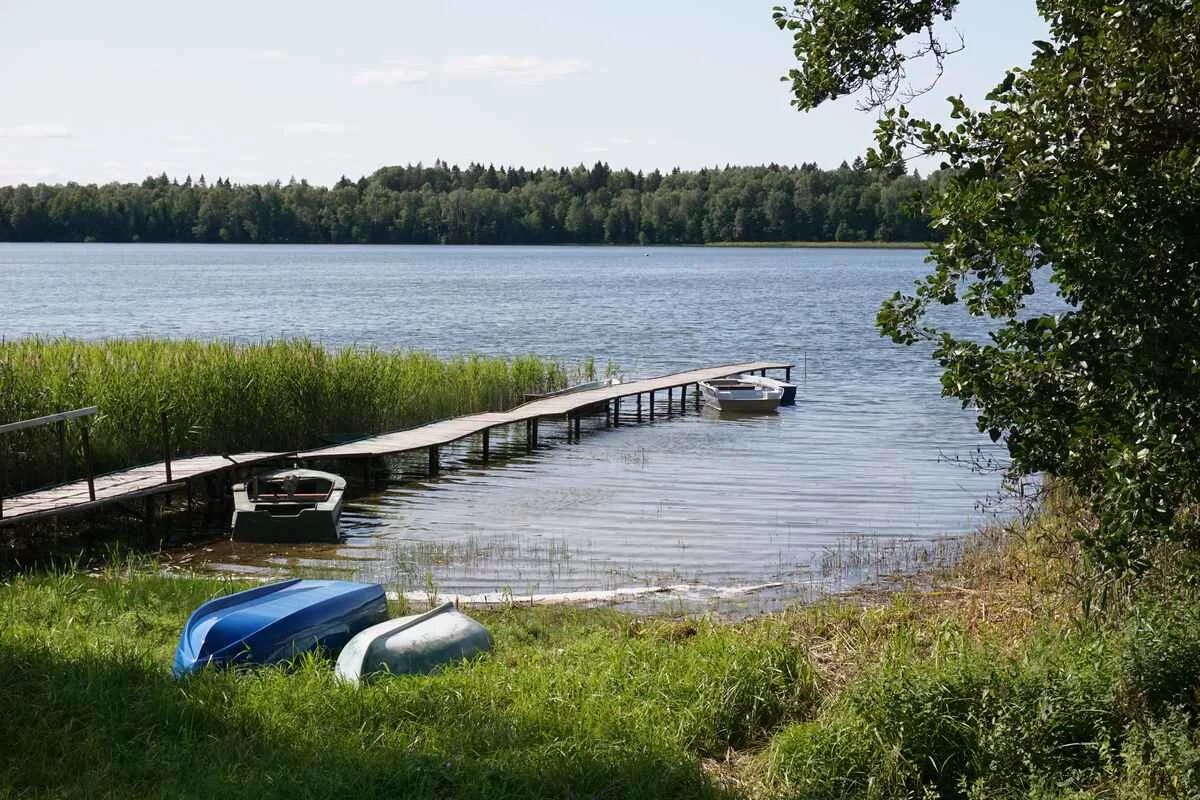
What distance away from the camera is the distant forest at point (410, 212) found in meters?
164

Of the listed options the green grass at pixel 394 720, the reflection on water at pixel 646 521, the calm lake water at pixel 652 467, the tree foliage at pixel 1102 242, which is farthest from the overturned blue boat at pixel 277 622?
the tree foliage at pixel 1102 242

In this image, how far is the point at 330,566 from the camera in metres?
14.0

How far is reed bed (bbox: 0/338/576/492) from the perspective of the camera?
16656 mm

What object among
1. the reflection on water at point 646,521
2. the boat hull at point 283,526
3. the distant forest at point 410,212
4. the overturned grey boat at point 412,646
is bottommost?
the reflection on water at point 646,521

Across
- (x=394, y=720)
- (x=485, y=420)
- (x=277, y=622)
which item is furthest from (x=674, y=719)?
(x=485, y=420)

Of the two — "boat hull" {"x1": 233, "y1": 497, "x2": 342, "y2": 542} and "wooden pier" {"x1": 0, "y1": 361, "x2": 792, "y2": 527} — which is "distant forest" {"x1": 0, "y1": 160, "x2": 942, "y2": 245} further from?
"boat hull" {"x1": 233, "y1": 497, "x2": 342, "y2": 542}

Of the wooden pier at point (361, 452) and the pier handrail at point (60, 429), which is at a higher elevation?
the pier handrail at point (60, 429)

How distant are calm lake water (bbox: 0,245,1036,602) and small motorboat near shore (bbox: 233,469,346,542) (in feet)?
0.97

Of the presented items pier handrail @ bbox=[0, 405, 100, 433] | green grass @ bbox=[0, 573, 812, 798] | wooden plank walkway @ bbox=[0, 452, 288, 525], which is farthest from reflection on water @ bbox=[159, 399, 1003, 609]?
green grass @ bbox=[0, 573, 812, 798]

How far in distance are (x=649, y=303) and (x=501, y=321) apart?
15.8m

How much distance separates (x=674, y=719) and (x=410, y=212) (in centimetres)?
17000

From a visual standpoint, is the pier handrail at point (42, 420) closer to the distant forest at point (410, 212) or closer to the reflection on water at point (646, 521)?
the reflection on water at point (646, 521)

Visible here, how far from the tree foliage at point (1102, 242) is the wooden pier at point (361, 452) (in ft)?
36.2

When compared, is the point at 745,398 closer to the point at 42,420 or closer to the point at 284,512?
the point at 284,512
